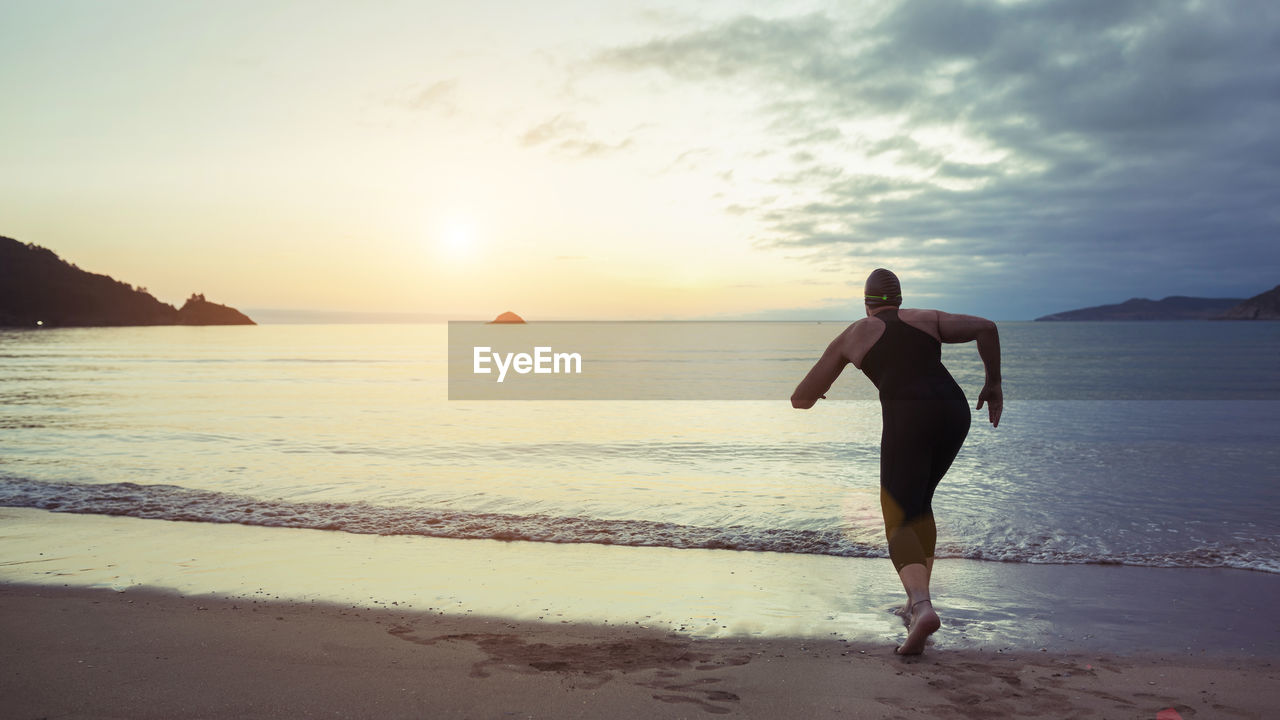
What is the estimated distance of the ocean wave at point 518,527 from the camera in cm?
702

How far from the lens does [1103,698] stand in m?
3.61

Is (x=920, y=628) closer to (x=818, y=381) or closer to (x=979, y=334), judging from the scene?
(x=818, y=381)

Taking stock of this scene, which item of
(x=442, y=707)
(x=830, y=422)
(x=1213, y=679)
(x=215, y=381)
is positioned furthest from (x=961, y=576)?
(x=215, y=381)

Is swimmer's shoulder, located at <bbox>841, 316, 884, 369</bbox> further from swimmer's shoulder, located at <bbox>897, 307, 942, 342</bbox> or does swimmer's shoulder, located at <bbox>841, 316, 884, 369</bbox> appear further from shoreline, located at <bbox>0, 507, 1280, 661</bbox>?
shoreline, located at <bbox>0, 507, 1280, 661</bbox>

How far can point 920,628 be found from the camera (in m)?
4.09

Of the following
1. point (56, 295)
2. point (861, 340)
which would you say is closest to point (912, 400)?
point (861, 340)

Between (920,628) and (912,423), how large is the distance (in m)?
1.10

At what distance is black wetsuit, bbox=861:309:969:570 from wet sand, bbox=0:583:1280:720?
74cm

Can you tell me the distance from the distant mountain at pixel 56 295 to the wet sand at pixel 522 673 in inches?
7306

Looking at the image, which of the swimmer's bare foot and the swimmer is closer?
the swimmer's bare foot

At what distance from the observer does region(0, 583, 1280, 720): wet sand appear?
135 inches

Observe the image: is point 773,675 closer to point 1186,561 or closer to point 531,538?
point 531,538

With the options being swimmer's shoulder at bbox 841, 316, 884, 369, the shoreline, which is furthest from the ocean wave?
swimmer's shoulder at bbox 841, 316, 884, 369

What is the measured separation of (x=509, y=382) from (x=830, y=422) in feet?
68.3
